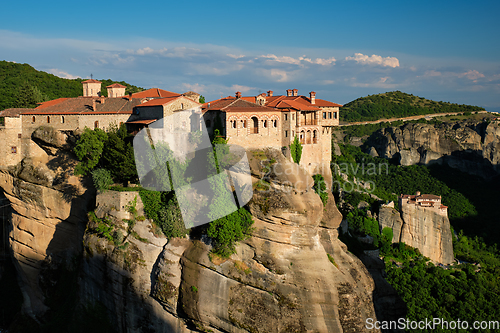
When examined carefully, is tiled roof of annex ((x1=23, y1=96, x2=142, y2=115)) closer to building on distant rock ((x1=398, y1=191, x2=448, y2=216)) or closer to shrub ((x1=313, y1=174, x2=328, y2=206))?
shrub ((x1=313, y1=174, x2=328, y2=206))

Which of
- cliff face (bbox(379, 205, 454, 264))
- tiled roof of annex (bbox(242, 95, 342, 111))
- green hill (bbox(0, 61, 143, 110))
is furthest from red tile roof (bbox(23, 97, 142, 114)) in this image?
cliff face (bbox(379, 205, 454, 264))

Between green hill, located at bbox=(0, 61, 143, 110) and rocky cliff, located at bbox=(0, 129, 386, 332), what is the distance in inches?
519

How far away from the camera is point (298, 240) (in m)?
26.1

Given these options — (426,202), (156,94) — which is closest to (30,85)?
(156,94)

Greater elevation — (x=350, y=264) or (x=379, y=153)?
(x=379, y=153)

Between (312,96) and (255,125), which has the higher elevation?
(312,96)

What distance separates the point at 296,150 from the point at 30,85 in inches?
1275

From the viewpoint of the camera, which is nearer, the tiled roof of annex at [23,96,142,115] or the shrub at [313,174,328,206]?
the shrub at [313,174,328,206]

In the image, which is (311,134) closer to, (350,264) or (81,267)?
(350,264)

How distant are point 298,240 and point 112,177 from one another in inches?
552

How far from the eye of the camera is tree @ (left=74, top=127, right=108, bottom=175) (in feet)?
99.7

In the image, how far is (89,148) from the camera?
30453mm

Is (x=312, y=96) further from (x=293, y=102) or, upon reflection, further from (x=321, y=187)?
(x=321, y=187)

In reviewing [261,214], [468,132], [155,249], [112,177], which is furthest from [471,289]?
[468,132]
